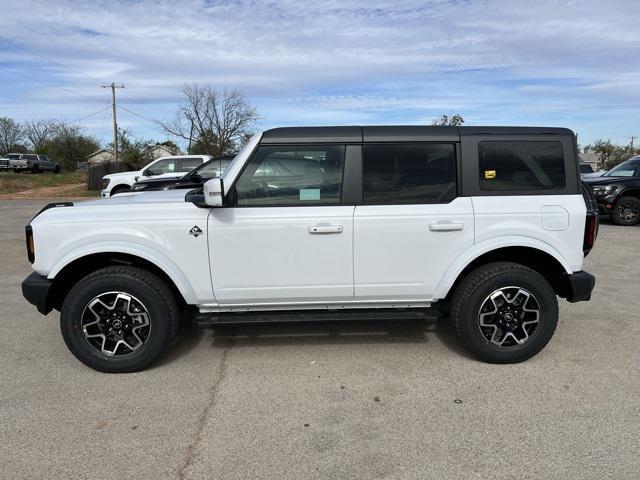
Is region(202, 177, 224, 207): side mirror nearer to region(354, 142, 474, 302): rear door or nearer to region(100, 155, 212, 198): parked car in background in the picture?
region(354, 142, 474, 302): rear door

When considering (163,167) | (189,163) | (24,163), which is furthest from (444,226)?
(24,163)

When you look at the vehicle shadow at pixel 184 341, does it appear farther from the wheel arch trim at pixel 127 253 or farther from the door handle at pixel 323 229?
the door handle at pixel 323 229

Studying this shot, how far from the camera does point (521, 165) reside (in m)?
3.99

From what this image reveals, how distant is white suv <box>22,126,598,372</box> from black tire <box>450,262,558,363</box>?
0.01 m

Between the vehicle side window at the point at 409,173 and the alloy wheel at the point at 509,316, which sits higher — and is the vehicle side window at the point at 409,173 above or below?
above

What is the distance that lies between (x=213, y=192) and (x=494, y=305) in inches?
89.6

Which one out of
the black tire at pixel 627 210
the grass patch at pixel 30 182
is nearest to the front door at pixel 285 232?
the black tire at pixel 627 210

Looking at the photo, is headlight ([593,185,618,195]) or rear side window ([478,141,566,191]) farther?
headlight ([593,185,618,195])

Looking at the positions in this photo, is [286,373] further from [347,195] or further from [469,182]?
[469,182]

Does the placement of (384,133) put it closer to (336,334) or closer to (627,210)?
(336,334)

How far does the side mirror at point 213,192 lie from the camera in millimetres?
3645

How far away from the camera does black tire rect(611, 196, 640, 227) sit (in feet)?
39.6

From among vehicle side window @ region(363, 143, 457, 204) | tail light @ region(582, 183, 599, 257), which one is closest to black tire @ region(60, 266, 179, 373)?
vehicle side window @ region(363, 143, 457, 204)

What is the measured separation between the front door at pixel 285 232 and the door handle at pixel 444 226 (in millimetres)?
618
